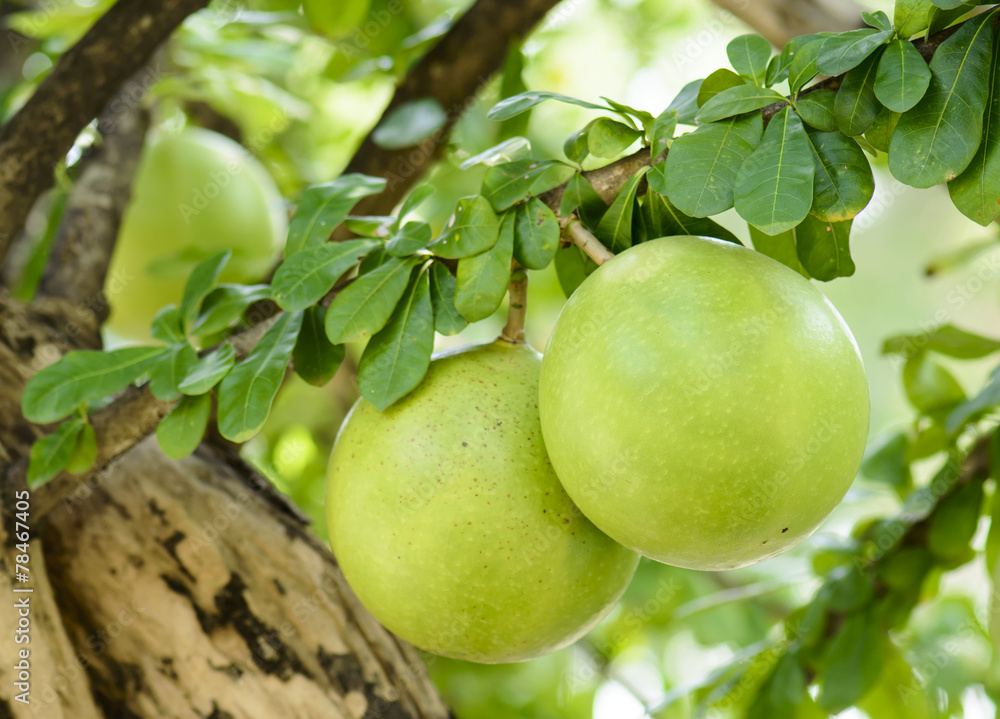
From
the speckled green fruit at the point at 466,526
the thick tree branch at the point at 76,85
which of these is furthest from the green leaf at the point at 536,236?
the thick tree branch at the point at 76,85

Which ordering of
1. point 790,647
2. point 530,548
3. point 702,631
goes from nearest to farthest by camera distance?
1. point 530,548
2. point 790,647
3. point 702,631

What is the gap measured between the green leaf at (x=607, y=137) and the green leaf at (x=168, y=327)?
1.61 ft

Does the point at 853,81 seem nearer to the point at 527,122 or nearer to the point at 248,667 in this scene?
the point at 527,122

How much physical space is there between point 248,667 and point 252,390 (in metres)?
0.39

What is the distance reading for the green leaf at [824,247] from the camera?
0.70 metres

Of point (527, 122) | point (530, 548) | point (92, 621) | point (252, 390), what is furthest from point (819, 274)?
point (92, 621)

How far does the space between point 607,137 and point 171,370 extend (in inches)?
18.7

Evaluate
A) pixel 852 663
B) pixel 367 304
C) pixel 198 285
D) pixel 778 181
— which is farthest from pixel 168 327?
pixel 852 663

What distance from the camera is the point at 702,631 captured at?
1643 mm

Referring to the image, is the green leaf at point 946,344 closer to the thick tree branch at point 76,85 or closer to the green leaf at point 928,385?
the green leaf at point 928,385

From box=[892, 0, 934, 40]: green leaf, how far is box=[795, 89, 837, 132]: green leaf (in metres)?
Answer: 0.06

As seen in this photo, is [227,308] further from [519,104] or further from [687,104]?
[687,104]

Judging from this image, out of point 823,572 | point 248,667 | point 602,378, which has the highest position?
point 602,378

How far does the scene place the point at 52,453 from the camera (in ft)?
2.94
